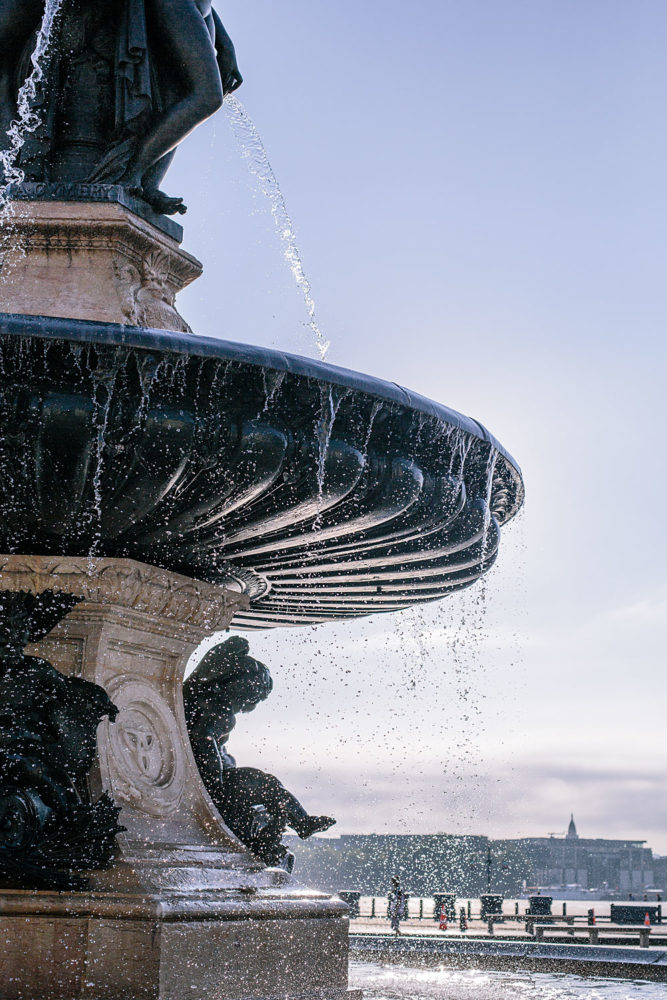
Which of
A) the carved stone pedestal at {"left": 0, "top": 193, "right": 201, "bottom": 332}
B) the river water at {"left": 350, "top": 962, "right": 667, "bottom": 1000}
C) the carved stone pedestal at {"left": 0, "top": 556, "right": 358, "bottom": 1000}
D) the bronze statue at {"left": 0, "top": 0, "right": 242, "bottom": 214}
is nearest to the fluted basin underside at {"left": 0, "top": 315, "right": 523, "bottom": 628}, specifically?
the carved stone pedestal at {"left": 0, "top": 556, "right": 358, "bottom": 1000}

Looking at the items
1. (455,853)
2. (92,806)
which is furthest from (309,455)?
(455,853)

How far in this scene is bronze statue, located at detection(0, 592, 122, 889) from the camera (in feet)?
15.4

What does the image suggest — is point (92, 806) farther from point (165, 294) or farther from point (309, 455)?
point (165, 294)

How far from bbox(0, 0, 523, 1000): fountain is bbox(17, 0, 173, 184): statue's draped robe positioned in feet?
0.04

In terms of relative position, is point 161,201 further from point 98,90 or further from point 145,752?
point 145,752

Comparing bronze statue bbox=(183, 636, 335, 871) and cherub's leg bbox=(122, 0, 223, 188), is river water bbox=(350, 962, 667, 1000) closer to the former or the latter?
bronze statue bbox=(183, 636, 335, 871)

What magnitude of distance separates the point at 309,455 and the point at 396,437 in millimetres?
522

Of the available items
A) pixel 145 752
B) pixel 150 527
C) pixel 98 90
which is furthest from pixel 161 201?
pixel 145 752

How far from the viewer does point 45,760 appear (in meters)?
4.92

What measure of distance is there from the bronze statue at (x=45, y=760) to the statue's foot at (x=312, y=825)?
159cm

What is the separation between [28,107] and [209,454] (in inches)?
109

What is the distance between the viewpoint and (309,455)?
486cm

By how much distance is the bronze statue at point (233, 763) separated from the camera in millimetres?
6059

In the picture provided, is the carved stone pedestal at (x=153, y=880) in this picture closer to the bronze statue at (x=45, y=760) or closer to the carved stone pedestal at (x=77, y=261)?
the bronze statue at (x=45, y=760)
